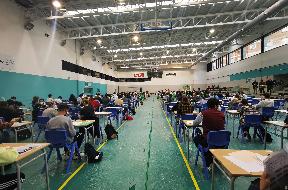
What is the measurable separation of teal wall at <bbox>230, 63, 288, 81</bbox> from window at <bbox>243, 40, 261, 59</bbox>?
66.5 inches

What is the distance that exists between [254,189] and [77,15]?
12.7 m

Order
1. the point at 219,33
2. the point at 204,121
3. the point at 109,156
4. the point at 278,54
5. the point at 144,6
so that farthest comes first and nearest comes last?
the point at 219,33 < the point at 278,54 < the point at 144,6 < the point at 109,156 < the point at 204,121

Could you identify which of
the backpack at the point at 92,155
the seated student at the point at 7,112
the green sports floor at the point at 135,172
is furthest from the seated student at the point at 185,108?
the seated student at the point at 7,112

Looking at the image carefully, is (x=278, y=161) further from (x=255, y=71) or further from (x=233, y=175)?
(x=255, y=71)

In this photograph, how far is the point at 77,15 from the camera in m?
12.6

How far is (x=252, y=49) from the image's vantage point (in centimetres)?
2138

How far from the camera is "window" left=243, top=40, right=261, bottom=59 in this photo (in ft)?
66.0

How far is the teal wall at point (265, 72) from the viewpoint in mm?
15792

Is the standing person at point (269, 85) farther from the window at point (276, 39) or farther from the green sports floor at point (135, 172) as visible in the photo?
the green sports floor at point (135, 172)

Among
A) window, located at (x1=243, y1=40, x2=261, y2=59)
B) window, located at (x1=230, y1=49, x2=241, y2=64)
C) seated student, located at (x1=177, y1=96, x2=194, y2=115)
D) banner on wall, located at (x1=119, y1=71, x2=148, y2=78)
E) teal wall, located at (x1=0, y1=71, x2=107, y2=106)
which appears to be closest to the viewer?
seated student, located at (x1=177, y1=96, x2=194, y2=115)

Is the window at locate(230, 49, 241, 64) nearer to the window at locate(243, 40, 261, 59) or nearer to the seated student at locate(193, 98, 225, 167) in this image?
the window at locate(243, 40, 261, 59)

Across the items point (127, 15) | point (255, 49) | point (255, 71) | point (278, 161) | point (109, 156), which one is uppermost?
point (127, 15)

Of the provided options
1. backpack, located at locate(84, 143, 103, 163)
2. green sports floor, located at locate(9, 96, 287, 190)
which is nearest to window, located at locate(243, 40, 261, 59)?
green sports floor, located at locate(9, 96, 287, 190)

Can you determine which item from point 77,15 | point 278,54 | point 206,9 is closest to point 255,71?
point 278,54
